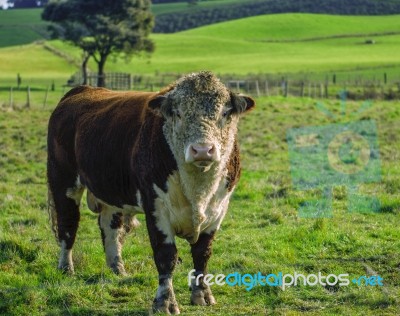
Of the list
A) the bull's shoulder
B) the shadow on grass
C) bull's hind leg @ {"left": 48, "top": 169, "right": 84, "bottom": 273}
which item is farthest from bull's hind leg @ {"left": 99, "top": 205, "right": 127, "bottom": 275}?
the bull's shoulder

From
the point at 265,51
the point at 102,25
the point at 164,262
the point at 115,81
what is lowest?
the point at 265,51

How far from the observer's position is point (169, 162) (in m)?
6.40

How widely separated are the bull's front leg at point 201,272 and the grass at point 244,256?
12 cm

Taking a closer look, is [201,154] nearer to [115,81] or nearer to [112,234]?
[112,234]

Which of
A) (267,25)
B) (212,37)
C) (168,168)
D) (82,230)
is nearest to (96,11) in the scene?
(212,37)

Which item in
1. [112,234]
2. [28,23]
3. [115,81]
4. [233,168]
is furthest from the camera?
[28,23]

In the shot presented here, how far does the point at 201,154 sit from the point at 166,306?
146 cm

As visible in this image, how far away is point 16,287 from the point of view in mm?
7227

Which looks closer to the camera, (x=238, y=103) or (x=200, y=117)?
(x=200, y=117)

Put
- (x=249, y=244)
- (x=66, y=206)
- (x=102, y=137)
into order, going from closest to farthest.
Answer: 1. (x=102, y=137)
2. (x=66, y=206)
3. (x=249, y=244)

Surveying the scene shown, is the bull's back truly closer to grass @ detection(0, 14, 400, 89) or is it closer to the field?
the field

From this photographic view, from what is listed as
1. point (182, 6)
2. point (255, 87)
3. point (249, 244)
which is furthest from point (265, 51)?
point (249, 244)

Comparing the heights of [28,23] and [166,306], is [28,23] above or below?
below

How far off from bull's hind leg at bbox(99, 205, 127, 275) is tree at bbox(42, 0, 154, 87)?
154ft
